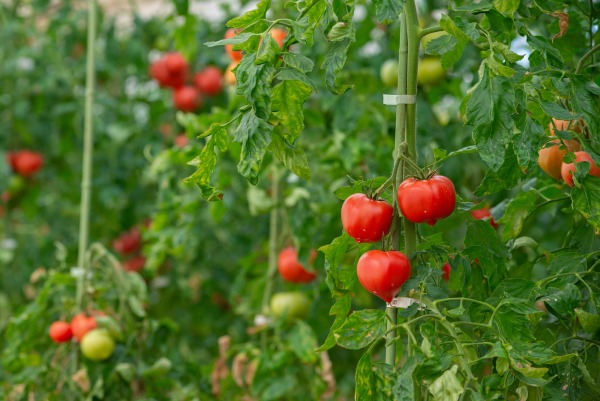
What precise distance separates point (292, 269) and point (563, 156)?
92cm

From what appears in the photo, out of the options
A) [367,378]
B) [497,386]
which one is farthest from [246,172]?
[497,386]

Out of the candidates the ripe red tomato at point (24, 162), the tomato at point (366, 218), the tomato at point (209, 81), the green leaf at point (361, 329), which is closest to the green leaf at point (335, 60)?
the tomato at point (366, 218)

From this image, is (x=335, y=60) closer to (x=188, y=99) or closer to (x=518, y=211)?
(x=518, y=211)

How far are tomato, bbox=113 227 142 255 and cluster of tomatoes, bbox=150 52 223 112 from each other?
58 cm

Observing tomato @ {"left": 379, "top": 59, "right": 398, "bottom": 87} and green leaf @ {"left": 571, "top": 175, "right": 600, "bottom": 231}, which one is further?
tomato @ {"left": 379, "top": 59, "right": 398, "bottom": 87}

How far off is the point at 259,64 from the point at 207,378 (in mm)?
1199

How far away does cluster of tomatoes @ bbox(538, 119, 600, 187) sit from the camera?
1233 millimetres

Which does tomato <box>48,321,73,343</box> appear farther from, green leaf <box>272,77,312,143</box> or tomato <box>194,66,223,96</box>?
tomato <box>194,66,223,96</box>

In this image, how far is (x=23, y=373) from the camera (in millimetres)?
1895

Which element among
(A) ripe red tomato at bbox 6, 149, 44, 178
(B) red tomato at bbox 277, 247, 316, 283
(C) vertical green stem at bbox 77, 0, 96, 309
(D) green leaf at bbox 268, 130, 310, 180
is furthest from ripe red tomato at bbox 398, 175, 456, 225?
(A) ripe red tomato at bbox 6, 149, 44, 178

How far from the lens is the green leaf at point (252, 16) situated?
3.63ft

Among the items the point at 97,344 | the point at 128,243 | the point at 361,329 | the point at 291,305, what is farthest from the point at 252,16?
the point at 128,243

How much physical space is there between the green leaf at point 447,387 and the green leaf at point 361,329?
0.10m

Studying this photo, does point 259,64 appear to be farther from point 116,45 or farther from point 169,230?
point 116,45
